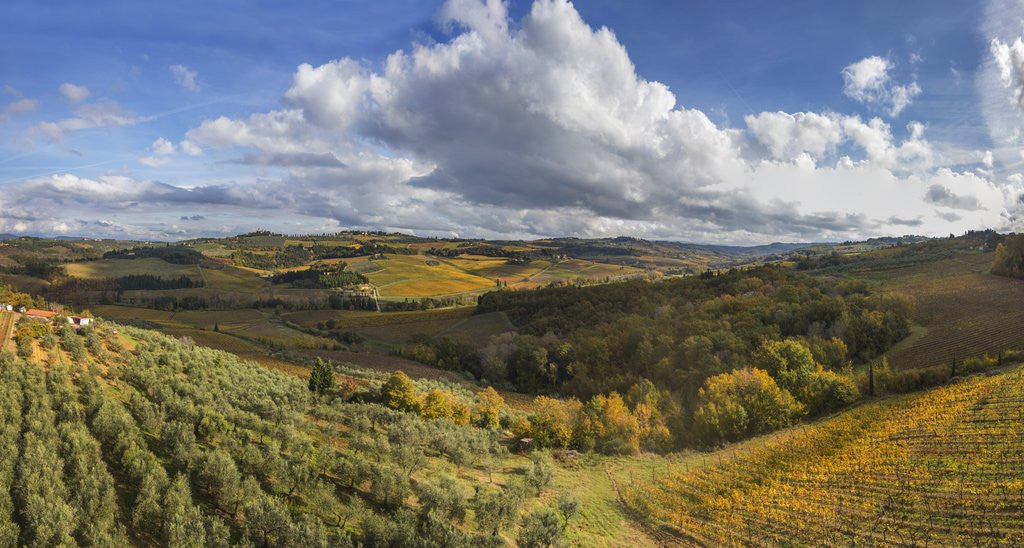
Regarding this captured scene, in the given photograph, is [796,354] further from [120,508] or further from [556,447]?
[120,508]

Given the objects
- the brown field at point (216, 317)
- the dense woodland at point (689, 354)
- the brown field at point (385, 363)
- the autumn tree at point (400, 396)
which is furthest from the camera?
the brown field at point (216, 317)

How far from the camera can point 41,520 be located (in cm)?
1439

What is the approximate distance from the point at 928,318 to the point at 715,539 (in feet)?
267

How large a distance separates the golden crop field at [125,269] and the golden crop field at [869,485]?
7797 inches

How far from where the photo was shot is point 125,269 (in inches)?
7151

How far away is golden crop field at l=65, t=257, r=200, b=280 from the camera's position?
6638 inches

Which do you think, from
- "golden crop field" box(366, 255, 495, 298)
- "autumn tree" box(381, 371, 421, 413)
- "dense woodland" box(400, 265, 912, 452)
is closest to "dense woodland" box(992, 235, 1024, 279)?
"dense woodland" box(400, 265, 912, 452)

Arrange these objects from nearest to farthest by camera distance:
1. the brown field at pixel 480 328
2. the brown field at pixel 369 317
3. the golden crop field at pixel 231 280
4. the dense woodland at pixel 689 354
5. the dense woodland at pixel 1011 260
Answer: the dense woodland at pixel 689 354 < the dense woodland at pixel 1011 260 < the brown field at pixel 480 328 < the brown field at pixel 369 317 < the golden crop field at pixel 231 280

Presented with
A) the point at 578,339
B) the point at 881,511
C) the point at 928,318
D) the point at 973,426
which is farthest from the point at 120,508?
the point at 928,318

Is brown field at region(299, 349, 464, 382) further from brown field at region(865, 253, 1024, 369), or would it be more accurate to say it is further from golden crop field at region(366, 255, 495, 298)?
golden crop field at region(366, 255, 495, 298)

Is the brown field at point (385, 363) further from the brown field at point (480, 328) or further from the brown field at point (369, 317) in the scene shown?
the brown field at point (369, 317)

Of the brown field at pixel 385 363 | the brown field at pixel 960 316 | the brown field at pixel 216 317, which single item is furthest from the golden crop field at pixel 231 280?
the brown field at pixel 960 316

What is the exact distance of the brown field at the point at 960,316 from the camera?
64.0 meters

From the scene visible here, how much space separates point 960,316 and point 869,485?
69089mm
